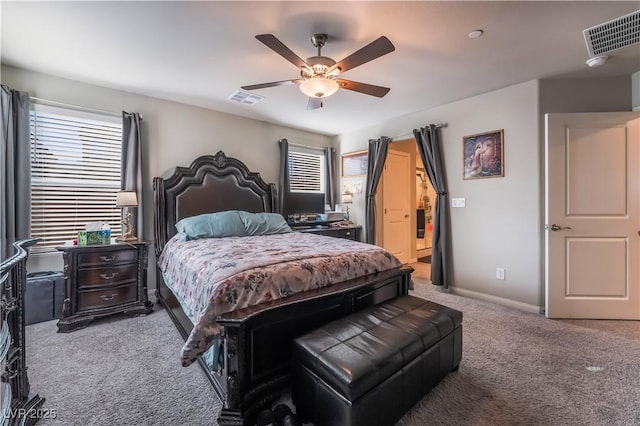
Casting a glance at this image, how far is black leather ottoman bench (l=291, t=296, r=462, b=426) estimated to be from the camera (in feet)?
4.38

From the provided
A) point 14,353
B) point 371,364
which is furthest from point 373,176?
point 14,353

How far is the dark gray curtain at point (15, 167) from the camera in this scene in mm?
2666

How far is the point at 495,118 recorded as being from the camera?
11.3ft

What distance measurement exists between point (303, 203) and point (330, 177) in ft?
3.30

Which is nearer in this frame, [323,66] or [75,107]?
Result: [323,66]

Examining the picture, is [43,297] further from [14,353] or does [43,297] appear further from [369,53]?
[369,53]

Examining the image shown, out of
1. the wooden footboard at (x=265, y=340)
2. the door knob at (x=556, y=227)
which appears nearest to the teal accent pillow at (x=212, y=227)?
the wooden footboard at (x=265, y=340)

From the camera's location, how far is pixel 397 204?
5523mm

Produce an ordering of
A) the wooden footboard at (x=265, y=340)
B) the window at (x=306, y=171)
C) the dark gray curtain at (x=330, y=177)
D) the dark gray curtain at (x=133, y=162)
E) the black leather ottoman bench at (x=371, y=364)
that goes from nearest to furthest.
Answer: the black leather ottoman bench at (x=371, y=364), the wooden footboard at (x=265, y=340), the dark gray curtain at (x=133, y=162), the window at (x=306, y=171), the dark gray curtain at (x=330, y=177)

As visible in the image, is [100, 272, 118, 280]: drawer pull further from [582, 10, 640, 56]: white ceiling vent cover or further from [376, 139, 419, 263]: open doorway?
[582, 10, 640, 56]: white ceiling vent cover

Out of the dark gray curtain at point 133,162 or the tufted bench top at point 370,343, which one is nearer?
the tufted bench top at point 370,343

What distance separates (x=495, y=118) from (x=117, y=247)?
460 cm

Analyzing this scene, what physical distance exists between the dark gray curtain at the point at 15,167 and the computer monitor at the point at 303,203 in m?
2.99

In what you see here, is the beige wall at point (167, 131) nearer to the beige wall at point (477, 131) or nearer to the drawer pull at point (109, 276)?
the beige wall at point (477, 131)
